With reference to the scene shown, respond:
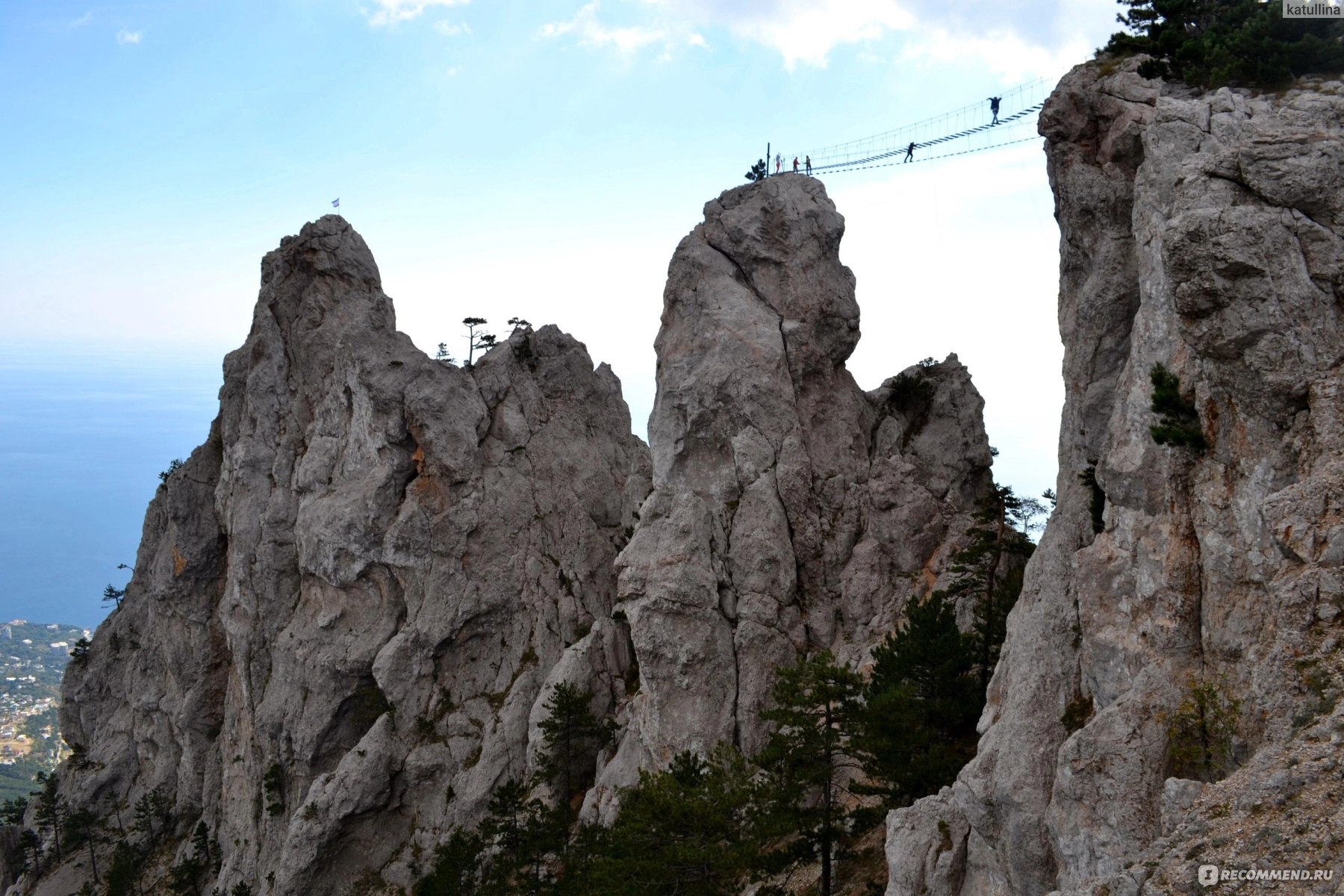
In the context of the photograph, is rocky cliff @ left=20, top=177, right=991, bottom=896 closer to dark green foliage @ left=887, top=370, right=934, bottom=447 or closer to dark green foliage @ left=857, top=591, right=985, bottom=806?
dark green foliage @ left=887, top=370, right=934, bottom=447

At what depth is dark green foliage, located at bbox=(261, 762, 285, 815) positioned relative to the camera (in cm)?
6100

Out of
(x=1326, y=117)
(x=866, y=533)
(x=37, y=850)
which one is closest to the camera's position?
(x=1326, y=117)

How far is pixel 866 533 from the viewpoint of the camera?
1868 inches

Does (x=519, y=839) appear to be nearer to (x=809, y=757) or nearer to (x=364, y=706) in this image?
(x=364, y=706)

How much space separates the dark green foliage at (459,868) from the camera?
4703cm

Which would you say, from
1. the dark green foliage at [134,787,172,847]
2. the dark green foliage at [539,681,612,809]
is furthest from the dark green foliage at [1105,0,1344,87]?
the dark green foliage at [134,787,172,847]

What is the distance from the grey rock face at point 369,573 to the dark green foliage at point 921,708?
19871 mm

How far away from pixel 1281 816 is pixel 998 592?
23705 millimetres

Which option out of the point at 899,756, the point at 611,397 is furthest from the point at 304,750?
the point at 899,756

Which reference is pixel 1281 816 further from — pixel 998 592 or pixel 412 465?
pixel 412 465

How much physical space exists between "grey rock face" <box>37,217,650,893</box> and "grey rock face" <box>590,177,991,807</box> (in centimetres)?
886

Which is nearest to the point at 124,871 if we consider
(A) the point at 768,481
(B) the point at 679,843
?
(A) the point at 768,481

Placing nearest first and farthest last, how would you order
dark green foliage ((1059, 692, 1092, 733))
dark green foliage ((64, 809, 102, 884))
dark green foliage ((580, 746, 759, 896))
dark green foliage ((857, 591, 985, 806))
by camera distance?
dark green foliage ((1059, 692, 1092, 733))
dark green foliage ((580, 746, 759, 896))
dark green foliage ((857, 591, 985, 806))
dark green foliage ((64, 809, 102, 884))

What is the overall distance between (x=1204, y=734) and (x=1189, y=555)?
173 inches
